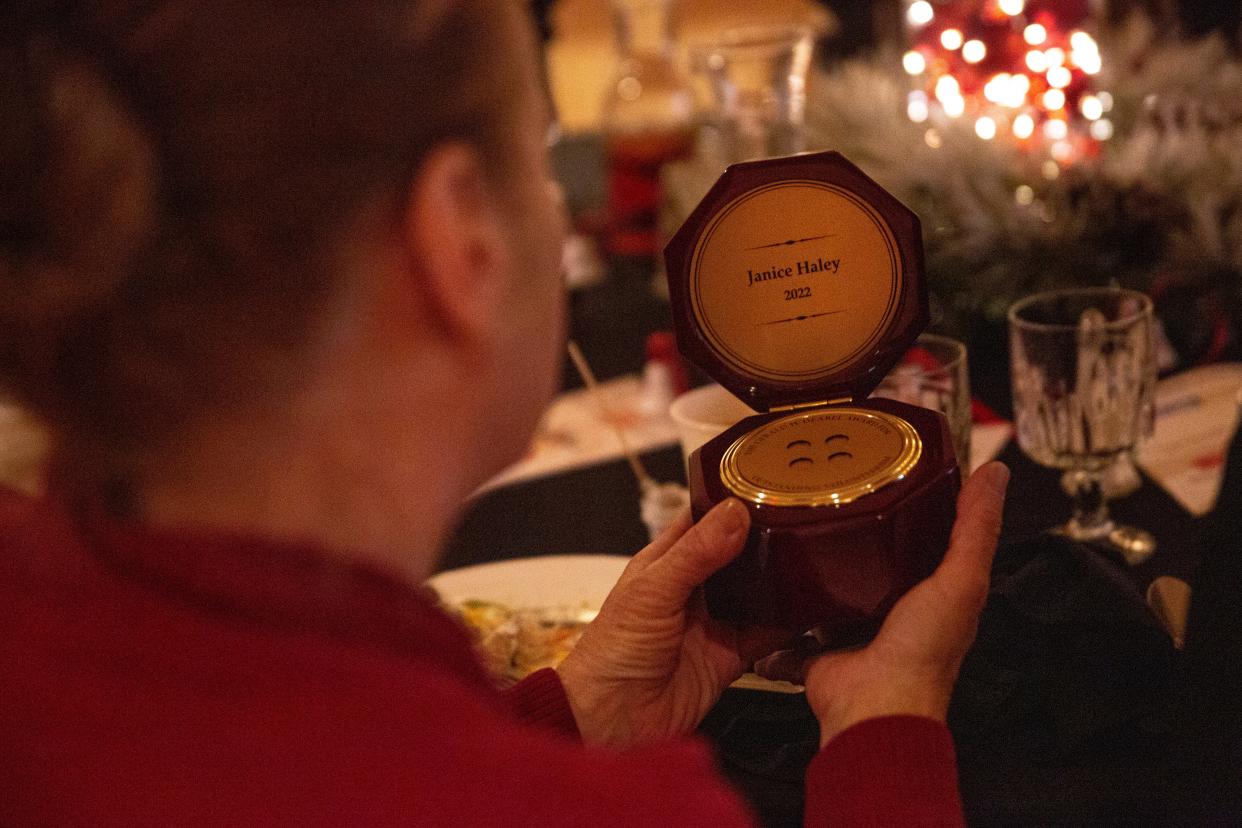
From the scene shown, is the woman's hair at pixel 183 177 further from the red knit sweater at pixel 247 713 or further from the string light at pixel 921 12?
the string light at pixel 921 12

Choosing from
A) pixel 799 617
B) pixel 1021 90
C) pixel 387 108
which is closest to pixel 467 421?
pixel 387 108

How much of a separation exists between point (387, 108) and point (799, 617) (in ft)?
1.29

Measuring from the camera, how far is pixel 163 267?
52 cm

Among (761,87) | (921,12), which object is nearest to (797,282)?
(761,87)

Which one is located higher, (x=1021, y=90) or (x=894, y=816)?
(x=1021, y=90)

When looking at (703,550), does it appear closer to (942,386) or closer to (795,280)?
(795,280)

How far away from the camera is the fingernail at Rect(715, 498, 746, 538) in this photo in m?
0.78

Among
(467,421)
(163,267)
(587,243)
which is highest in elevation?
(163,267)

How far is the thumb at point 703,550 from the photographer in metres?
0.78

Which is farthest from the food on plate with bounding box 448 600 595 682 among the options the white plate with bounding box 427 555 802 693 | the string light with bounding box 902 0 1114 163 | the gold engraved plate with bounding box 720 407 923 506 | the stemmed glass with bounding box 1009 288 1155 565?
the string light with bounding box 902 0 1114 163

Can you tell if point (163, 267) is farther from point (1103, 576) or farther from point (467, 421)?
point (1103, 576)

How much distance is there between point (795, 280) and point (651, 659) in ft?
0.86

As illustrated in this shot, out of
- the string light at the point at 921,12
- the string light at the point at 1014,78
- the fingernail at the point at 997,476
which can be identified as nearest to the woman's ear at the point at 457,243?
the fingernail at the point at 997,476

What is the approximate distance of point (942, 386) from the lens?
1065 mm
